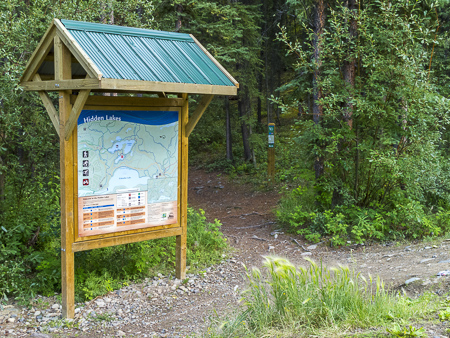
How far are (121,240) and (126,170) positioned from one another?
989 millimetres

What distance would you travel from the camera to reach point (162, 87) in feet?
16.2

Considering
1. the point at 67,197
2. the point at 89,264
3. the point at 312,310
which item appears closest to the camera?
the point at 312,310

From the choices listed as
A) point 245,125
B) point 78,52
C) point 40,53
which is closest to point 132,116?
point 78,52

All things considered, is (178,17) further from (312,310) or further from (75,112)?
(312,310)

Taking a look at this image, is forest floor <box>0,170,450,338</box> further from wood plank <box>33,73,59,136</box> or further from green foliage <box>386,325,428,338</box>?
wood plank <box>33,73,59,136</box>

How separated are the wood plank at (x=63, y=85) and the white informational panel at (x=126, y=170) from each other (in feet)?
1.56

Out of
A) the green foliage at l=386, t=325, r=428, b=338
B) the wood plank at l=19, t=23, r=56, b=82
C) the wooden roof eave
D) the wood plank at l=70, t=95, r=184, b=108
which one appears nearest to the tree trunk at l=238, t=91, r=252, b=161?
the wood plank at l=70, t=95, r=184, b=108

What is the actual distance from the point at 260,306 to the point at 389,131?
502 centimetres

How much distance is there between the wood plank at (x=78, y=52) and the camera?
4.38m

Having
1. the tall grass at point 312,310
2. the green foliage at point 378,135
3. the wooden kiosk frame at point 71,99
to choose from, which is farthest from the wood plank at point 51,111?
the green foliage at point 378,135

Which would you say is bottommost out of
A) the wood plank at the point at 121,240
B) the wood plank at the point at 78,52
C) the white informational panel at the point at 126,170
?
the wood plank at the point at 121,240

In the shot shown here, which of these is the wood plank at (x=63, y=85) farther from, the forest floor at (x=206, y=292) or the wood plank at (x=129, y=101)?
the forest floor at (x=206, y=292)

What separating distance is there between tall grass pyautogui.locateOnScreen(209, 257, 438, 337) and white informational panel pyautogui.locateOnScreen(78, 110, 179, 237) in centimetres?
233

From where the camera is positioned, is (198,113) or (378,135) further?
(378,135)
